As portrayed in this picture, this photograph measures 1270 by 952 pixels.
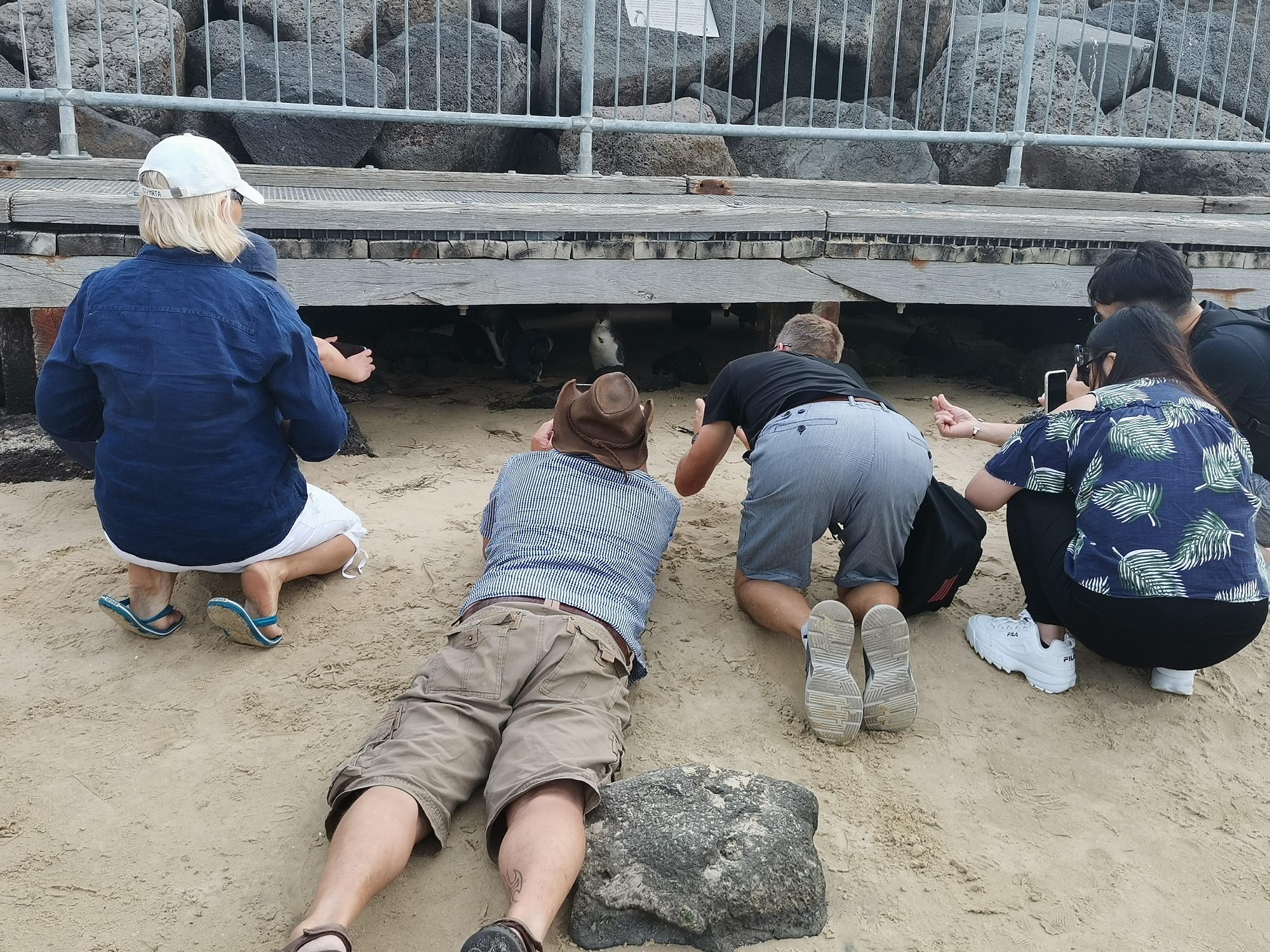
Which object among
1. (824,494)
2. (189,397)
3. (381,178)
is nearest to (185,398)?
(189,397)

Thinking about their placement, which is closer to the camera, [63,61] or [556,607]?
[556,607]

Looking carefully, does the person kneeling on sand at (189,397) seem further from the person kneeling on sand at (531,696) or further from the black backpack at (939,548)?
the black backpack at (939,548)

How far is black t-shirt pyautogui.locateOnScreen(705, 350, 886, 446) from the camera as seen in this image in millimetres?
3275

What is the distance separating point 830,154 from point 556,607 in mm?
6379

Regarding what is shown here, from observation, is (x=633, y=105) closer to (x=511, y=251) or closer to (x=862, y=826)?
(x=511, y=251)

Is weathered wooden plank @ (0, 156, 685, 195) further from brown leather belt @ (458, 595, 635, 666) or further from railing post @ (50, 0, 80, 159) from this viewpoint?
brown leather belt @ (458, 595, 635, 666)

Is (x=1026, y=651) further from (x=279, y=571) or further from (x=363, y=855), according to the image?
(x=279, y=571)

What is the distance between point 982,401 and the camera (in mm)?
5688

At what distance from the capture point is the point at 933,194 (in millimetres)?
6391

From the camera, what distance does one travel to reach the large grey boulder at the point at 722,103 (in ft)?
26.9

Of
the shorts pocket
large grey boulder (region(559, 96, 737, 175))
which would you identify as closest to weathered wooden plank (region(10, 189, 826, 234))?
large grey boulder (region(559, 96, 737, 175))

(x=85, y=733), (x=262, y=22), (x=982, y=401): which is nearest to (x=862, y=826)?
Result: (x=85, y=733)

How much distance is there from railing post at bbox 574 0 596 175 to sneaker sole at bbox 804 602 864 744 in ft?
11.8

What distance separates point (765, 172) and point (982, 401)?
338 cm
